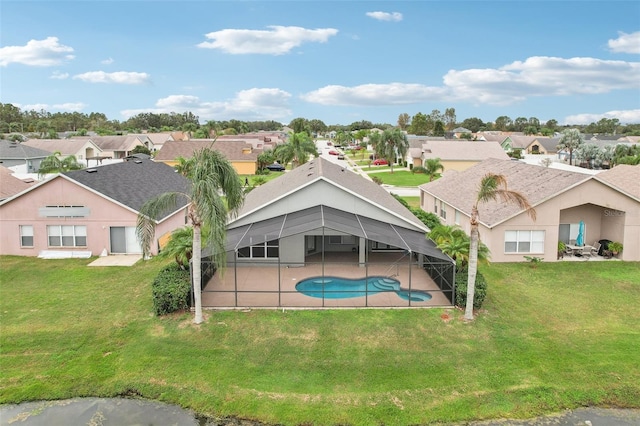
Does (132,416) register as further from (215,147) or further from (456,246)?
(215,147)

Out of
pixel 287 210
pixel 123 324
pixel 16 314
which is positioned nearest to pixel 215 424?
pixel 123 324

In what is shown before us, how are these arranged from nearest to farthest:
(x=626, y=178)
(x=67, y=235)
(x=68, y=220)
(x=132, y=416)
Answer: (x=132, y=416)
(x=68, y=220)
(x=67, y=235)
(x=626, y=178)

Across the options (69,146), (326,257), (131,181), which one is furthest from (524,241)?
(69,146)

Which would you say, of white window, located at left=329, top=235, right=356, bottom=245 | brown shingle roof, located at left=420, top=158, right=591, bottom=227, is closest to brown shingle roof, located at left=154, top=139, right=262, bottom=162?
brown shingle roof, located at left=420, top=158, right=591, bottom=227

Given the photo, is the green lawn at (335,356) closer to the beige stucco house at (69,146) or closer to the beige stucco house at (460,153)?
the beige stucco house at (460,153)

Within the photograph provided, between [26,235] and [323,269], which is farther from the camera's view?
[26,235]

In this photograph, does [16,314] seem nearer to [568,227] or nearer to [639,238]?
[568,227]
